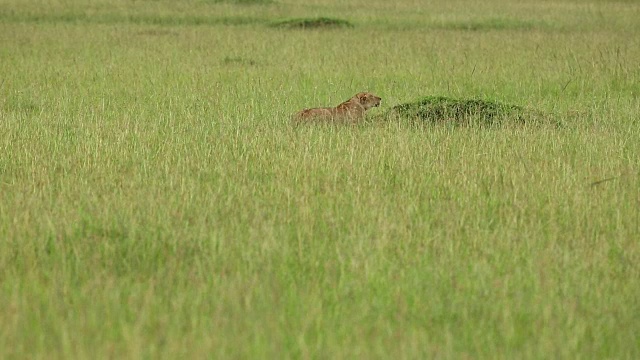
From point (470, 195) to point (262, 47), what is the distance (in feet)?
34.8

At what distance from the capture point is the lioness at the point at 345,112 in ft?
29.3

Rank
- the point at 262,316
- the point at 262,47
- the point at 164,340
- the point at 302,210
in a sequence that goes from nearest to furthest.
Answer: the point at 164,340
the point at 262,316
the point at 302,210
the point at 262,47

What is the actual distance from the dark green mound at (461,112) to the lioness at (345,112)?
0.26m

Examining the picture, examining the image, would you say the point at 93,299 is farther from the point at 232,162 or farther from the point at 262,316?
the point at 232,162

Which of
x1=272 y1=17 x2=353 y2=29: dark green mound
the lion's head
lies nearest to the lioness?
the lion's head

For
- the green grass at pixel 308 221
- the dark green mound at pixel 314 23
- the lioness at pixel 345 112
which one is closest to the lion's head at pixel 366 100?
the lioness at pixel 345 112

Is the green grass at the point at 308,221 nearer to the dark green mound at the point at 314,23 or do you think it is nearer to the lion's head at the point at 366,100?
the lion's head at the point at 366,100

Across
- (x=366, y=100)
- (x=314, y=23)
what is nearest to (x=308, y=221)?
(x=366, y=100)

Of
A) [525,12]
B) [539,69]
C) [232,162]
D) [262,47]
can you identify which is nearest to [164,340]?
[232,162]

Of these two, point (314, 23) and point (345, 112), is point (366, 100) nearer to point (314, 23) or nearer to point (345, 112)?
point (345, 112)

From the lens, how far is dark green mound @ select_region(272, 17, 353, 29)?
20125 millimetres

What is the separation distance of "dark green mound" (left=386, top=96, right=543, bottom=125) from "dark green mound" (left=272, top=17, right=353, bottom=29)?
35.6 ft

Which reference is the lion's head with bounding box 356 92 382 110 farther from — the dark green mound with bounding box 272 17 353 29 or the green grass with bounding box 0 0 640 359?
the dark green mound with bounding box 272 17 353 29

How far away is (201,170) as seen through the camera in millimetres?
6773
